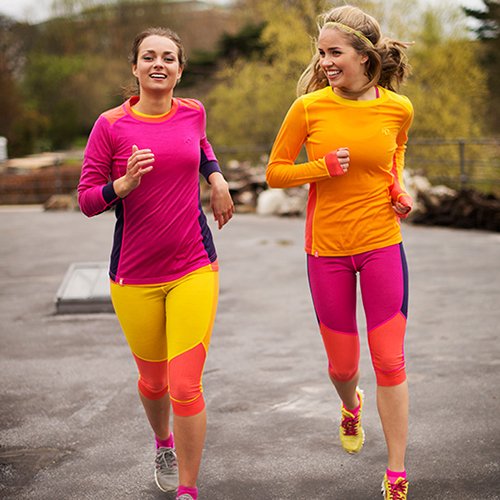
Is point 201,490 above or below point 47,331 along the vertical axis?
above

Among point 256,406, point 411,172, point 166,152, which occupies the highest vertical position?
point 166,152

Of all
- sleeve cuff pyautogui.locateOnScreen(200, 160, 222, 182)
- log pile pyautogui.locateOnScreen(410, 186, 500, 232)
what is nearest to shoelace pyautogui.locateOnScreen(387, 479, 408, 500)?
sleeve cuff pyautogui.locateOnScreen(200, 160, 222, 182)

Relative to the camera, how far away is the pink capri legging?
357 centimetres

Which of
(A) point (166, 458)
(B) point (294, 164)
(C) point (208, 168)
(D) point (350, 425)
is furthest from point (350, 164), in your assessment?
(A) point (166, 458)

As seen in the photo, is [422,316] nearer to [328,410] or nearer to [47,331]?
[328,410]

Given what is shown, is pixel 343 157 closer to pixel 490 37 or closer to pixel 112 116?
pixel 112 116

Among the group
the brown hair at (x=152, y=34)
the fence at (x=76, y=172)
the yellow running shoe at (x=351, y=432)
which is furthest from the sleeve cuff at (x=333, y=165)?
the fence at (x=76, y=172)

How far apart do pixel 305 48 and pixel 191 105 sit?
23.5 meters

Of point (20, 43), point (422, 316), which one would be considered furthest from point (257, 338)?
point (20, 43)

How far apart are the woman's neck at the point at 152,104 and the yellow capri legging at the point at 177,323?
647 mm

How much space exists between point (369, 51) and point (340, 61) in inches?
6.0

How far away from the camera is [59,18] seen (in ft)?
188

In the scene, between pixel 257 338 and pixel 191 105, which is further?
pixel 257 338

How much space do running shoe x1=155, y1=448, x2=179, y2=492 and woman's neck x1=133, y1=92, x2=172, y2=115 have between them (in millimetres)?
1451
